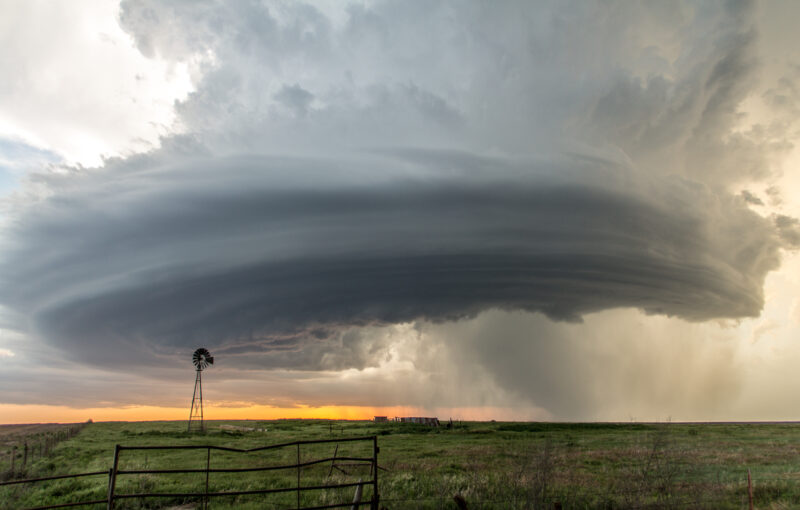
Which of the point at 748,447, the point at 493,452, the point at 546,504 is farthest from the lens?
the point at 748,447

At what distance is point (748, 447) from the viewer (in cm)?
5678

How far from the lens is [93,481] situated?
36.2 metres

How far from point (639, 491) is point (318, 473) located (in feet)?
76.5

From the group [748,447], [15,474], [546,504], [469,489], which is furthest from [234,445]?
[748,447]

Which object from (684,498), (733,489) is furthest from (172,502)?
(733,489)

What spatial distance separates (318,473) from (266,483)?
6740 mm

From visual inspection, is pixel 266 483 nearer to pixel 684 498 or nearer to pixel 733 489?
pixel 684 498

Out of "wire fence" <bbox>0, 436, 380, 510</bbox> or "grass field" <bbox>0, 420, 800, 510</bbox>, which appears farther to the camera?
"grass field" <bbox>0, 420, 800, 510</bbox>

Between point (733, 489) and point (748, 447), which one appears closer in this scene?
point (733, 489)

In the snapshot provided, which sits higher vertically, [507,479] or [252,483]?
[507,479]

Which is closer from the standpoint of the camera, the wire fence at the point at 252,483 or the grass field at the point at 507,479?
the wire fence at the point at 252,483

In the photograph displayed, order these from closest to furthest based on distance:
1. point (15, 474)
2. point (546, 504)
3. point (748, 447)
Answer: point (546, 504) → point (15, 474) → point (748, 447)

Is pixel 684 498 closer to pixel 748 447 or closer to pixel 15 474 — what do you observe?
pixel 748 447

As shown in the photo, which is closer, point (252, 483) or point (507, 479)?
point (507, 479)
